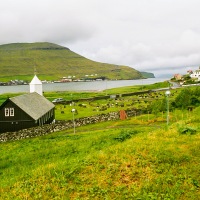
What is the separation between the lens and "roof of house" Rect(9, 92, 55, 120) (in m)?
51.6

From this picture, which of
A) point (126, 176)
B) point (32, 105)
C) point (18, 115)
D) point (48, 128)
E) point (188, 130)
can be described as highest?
point (32, 105)

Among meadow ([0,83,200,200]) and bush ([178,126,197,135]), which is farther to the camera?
bush ([178,126,197,135])

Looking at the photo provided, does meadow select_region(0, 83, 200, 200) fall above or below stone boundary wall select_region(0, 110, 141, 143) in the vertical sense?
above

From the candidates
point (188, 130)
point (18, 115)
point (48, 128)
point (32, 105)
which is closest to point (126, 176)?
point (188, 130)

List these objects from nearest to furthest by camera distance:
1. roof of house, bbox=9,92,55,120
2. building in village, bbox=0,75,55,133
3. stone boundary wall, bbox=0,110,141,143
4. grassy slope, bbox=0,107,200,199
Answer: grassy slope, bbox=0,107,200,199 < stone boundary wall, bbox=0,110,141,143 < building in village, bbox=0,75,55,133 < roof of house, bbox=9,92,55,120

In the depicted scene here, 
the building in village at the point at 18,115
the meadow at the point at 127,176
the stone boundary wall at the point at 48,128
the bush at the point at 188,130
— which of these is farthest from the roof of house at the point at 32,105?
the meadow at the point at 127,176

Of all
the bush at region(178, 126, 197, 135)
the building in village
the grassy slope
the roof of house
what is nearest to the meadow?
the grassy slope

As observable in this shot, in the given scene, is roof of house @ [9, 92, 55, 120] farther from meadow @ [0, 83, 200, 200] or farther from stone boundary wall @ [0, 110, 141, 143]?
meadow @ [0, 83, 200, 200]

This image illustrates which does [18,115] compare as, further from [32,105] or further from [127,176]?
[127,176]

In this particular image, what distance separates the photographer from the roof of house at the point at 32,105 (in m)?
51.6

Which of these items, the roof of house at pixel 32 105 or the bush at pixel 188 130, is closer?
the bush at pixel 188 130

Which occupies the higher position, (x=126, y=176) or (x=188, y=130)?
(x=188, y=130)

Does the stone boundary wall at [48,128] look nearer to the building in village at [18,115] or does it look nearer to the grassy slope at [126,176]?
the building in village at [18,115]

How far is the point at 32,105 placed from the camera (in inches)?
2207
